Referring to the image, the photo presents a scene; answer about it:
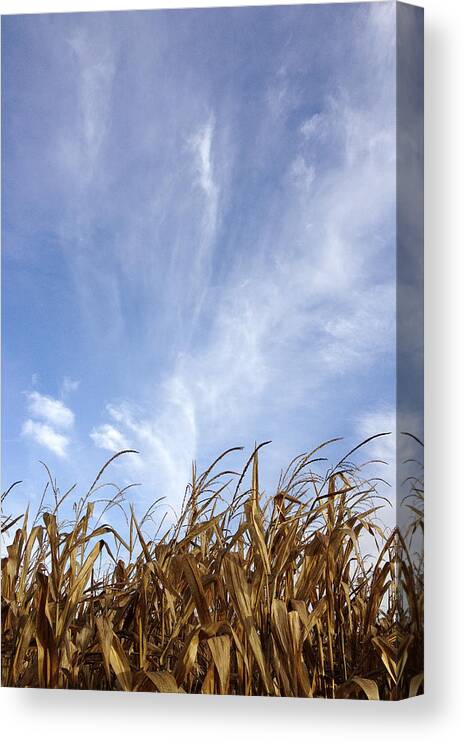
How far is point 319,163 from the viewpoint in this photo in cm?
384

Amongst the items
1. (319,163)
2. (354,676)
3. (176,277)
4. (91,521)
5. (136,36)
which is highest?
(136,36)

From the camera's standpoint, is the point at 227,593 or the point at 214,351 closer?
the point at 227,593

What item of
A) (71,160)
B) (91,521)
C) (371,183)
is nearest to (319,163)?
(371,183)

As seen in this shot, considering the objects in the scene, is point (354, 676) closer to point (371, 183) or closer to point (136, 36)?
point (371, 183)

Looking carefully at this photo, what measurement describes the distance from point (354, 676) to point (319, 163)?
151 cm

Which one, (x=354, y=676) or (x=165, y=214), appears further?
(x=165, y=214)

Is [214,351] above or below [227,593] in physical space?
above

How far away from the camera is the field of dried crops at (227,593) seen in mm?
3711

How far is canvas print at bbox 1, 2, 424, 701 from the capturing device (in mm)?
3740

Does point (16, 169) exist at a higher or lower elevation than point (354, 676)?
higher

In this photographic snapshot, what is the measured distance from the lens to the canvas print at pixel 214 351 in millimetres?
3740

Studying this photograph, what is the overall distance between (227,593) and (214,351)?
73cm

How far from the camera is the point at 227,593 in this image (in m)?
3.78

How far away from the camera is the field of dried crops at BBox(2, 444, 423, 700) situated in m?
3.71
